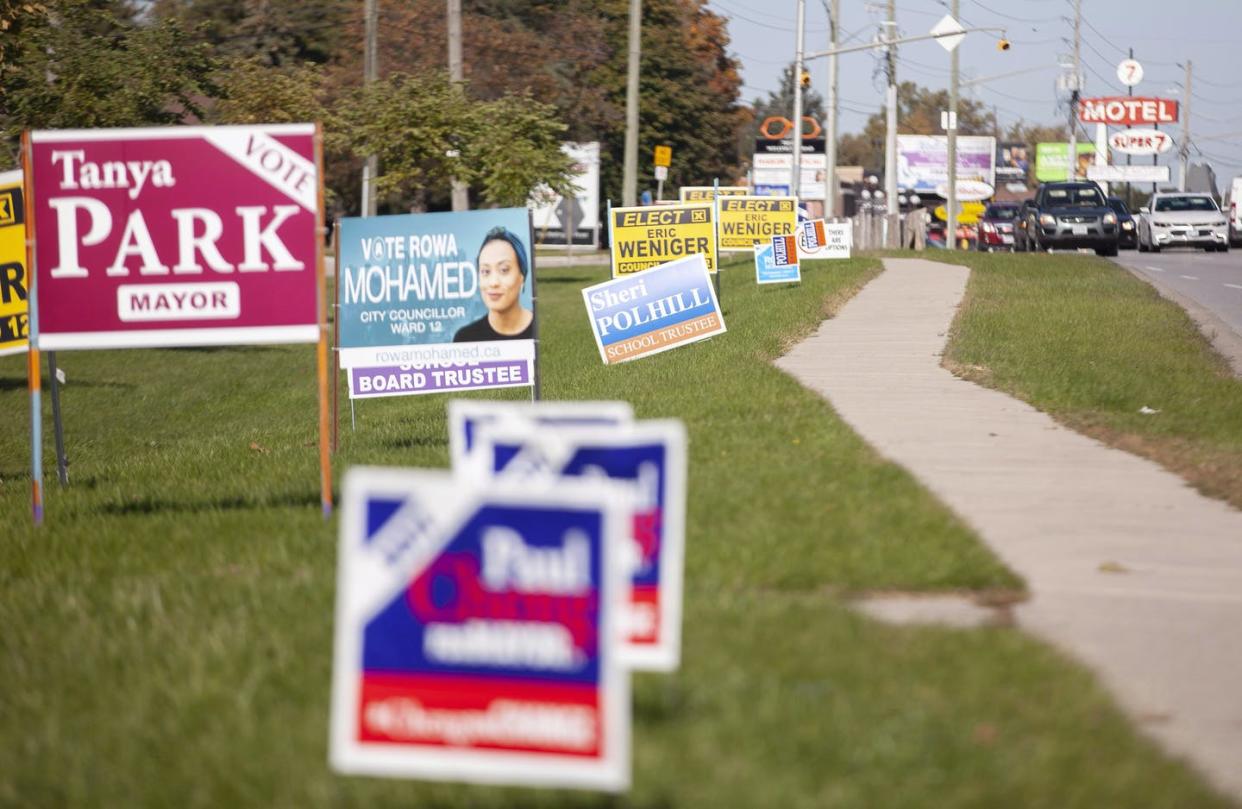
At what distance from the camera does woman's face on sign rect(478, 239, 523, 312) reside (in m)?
12.0

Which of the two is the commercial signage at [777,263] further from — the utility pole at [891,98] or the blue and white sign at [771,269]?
the utility pole at [891,98]

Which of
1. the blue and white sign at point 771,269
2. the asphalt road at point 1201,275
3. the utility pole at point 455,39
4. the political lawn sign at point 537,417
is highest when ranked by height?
the utility pole at point 455,39

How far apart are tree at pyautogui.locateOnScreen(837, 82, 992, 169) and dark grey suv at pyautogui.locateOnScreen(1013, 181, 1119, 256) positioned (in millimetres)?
115952

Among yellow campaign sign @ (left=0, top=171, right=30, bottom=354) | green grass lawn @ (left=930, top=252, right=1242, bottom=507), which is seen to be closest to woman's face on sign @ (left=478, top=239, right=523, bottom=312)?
yellow campaign sign @ (left=0, top=171, right=30, bottom=354)

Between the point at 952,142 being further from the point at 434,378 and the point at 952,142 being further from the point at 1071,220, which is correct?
the point at 434,378

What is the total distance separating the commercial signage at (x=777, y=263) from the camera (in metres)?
28.8

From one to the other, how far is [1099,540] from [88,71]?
73.6 ft

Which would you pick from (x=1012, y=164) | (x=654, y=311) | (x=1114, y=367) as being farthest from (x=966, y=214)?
(x=1012, y=164)

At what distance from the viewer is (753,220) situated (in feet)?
96.9

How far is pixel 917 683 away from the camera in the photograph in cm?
526

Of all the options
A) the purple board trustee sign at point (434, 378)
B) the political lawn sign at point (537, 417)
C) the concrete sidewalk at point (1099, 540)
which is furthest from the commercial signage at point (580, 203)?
the political lawn sign at point (537, 417)

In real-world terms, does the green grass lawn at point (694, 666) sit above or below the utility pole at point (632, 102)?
below

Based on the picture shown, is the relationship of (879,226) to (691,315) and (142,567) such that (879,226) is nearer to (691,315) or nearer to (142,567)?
(691,315)

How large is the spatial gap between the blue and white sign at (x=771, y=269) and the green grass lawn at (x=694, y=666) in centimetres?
1761
